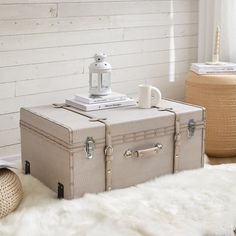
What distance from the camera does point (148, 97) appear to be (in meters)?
2.38

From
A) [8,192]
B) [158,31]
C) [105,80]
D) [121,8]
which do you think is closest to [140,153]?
[105,80]

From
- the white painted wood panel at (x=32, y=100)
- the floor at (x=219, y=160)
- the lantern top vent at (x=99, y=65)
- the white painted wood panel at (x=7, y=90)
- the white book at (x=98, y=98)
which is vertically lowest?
the floor at (x=219, y=160)

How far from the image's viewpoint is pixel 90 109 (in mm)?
2340

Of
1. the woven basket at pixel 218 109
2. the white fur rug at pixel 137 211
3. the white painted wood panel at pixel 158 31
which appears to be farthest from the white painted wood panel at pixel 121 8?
the white fur rug at pixel 137 211

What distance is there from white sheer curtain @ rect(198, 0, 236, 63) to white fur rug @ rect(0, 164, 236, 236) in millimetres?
1339

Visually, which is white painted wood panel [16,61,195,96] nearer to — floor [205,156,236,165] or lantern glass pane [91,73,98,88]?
lantern glass pane [91,73,98,88]

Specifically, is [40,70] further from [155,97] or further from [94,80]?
[155,97]

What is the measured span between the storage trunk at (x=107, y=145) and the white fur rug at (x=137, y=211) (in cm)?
7

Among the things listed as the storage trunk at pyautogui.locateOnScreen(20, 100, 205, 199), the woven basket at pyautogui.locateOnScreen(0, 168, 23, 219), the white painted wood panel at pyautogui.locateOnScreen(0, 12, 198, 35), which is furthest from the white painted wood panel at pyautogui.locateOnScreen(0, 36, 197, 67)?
the woven basket at pyautogui.locateOnScreen(0, 168, 23, 219)

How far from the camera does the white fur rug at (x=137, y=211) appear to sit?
73.1 inches

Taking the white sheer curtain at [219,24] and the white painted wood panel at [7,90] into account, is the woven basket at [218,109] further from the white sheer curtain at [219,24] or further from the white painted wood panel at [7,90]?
the white painted wood panel at [7,90]

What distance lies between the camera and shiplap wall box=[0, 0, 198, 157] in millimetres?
2826

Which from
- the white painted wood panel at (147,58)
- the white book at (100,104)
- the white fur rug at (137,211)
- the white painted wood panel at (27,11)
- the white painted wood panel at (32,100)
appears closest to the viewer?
the white fur rug at (137,211)

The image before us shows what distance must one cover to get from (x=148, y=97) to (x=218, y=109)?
2.51 feet
